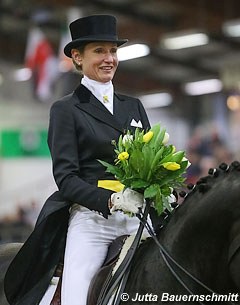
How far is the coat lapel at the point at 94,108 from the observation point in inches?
136

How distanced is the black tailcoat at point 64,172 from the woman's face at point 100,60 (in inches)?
4.0

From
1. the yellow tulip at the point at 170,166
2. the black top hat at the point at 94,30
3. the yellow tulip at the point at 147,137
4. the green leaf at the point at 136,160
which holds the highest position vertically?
the black top hat at the point at 94,30

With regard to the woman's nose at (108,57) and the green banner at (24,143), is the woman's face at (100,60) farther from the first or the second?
the green banner at (24,143)

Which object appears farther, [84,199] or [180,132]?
[180,132]

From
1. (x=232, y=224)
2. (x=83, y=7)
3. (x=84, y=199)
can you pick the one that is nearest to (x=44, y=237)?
(x=84, y=199)

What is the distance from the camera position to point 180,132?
21.0 m

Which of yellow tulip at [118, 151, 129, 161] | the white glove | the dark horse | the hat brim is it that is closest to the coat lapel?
the hat brim

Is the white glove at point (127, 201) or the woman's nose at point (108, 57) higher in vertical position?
the woman's nose at point (108, 57)

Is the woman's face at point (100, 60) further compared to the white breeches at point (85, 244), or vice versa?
the woman's face at point (100, 60)

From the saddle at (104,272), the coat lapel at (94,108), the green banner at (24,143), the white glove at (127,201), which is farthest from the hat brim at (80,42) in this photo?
the green banner at (24,143)

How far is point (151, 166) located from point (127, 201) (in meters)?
0.16

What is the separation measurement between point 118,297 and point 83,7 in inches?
467

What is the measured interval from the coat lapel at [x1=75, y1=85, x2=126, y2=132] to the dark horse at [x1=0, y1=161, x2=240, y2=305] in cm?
52

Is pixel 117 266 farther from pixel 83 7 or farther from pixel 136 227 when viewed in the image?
pixel 83 7
